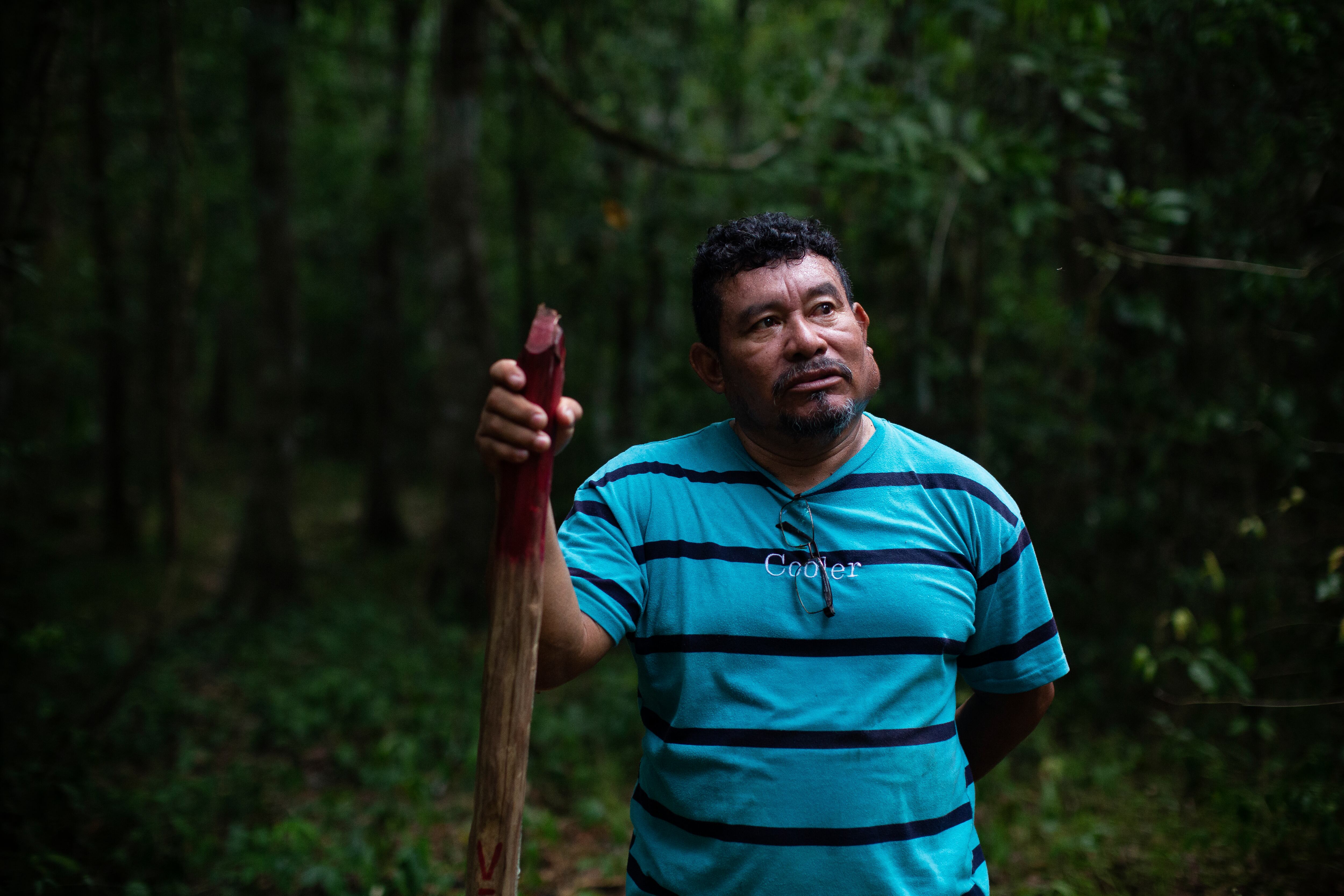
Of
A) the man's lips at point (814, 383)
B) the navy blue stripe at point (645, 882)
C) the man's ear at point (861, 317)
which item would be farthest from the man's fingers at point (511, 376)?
the navy blue stripe at point (645, 882)

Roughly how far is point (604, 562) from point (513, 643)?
331mm

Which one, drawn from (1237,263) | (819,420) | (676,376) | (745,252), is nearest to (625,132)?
(676,376)

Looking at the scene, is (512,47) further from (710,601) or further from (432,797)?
(710,601)

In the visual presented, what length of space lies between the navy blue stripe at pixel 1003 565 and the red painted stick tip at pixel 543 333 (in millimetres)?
1018

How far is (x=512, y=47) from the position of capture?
8.58 meters

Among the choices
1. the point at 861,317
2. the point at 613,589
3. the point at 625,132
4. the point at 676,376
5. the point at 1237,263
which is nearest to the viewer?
the point at 613,589

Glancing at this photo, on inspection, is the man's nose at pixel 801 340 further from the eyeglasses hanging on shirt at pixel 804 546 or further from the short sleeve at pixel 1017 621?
the short sleeve at pixel 1017 621

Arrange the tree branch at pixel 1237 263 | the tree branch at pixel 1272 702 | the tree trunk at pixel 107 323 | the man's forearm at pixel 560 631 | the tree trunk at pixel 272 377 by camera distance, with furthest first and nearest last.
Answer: the tree trunk at pixel 272 377 → the tree trunk at pixel 107 323 → the tree branch at pixel 1237 263 → the tree branch at pixel 1272 702 → the man's forearm at pixel 560 631

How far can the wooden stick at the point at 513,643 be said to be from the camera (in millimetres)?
1478

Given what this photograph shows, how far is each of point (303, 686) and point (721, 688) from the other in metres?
6.10

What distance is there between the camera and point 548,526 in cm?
155

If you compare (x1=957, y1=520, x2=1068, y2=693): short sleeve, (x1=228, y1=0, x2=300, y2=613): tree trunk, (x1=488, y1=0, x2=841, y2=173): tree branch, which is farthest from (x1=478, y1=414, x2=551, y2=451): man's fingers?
(x1=228, y1=0, x2=300, y2=613): tree trunk

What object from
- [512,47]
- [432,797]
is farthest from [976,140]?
[512,47]

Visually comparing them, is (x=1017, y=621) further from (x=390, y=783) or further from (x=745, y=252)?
Result: (x=390, y=783)
